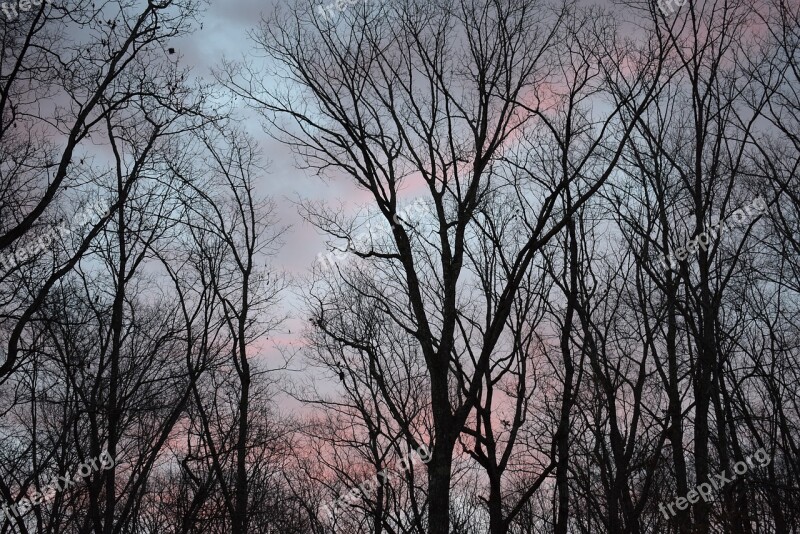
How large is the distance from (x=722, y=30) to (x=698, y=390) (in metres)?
5.26

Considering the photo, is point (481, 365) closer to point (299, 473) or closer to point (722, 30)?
point (722, 30)

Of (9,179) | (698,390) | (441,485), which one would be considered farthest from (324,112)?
(698,390)

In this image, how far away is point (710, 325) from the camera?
884cm

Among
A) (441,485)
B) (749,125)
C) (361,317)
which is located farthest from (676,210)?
(441,485)

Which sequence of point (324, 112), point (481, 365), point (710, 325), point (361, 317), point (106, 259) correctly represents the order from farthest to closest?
Result: point (361, 317)
point (106, 259)
point (710, 325)
point (324, 112)
point (481, 365)

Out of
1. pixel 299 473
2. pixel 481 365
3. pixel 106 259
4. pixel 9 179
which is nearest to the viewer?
pixel 481 365

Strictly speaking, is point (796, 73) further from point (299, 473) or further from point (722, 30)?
point (299, 473)

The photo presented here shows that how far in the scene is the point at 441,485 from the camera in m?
6.66

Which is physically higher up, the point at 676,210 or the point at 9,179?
the point at 676,210

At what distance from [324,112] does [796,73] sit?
22.4 feet

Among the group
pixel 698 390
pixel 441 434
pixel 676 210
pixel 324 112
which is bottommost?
pixel 441 434

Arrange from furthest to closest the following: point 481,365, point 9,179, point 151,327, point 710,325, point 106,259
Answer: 1. point 151,327
2. point 106,259
3. point 710,325
4. point 9,179
5. point 481,365

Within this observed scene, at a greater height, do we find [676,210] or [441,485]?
[676,210]

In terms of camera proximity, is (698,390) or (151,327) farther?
(151,327)
